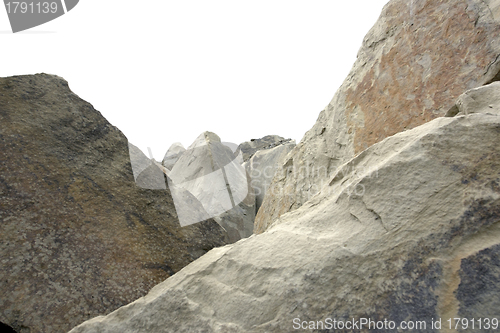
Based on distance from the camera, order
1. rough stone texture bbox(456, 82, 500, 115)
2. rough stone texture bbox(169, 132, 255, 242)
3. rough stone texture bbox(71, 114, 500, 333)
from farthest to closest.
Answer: rough stone texture bbox(169, 132, 255, 242)
rough stone texture bbox(456, 82, 500, 115)
rough stone texture bbox(71, 114, 500, 333)

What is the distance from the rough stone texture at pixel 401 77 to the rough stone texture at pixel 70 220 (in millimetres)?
1419

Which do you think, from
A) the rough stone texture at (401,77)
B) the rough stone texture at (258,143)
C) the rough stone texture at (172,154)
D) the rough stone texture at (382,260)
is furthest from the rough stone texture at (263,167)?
the rough stone texture at (382,260)

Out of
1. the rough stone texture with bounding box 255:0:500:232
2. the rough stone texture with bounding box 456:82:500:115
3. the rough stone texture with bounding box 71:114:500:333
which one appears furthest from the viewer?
the rough stone texture with bounding box 255:0:500:232

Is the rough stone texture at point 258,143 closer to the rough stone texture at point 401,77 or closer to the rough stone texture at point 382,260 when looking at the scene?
the rough stone texture at point 401,77

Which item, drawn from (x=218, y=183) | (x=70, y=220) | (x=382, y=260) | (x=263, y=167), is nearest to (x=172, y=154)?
(x=263, y=167)

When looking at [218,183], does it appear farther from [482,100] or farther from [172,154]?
[172,154]

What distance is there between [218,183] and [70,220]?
3.80 meters

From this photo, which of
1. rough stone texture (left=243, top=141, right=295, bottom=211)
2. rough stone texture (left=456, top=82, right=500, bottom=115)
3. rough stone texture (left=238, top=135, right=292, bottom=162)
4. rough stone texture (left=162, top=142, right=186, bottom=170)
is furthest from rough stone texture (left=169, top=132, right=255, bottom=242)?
rough stone texture (left=238, top=135, right=292, bottom=162)

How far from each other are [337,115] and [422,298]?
91.1 inches

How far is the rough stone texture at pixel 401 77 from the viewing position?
7.87 feet

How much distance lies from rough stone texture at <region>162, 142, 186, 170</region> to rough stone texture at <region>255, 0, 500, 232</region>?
6787 mm

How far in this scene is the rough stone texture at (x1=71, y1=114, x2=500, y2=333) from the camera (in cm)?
133

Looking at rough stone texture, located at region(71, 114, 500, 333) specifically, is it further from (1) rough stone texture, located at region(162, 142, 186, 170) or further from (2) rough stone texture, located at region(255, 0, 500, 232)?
(1) rough stone texture, located at region(162, 142, 186, 170)

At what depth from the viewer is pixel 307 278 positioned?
1.46 meters
